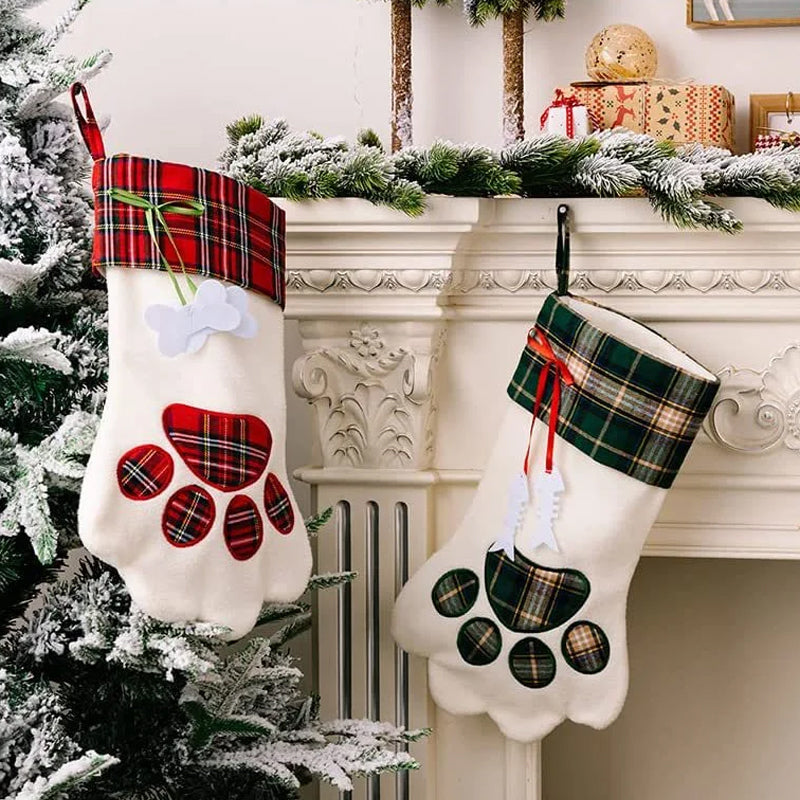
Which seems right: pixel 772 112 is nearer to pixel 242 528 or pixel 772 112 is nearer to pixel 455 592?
pixel 455 592

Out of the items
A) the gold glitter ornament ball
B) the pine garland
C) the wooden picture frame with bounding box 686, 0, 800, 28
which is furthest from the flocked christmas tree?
the wooden picture frame with bounding box 686, 0, 800, 28

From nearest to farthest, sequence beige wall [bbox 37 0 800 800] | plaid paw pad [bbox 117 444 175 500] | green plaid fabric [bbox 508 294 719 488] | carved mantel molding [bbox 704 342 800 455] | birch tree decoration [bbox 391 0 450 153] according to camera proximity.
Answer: plaid paw pad [bbox 117 444 175 500] < green plaid fabric [bbox 508 294 719 488] < carved mantel molding [bbox 704 342 800 455] < birch tree decoration [bbox 391 0 450 153] < beige wall [bbox 37 0 800 800]

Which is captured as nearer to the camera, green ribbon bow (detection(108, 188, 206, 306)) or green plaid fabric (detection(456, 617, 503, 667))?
green ribbon bow (detection(108, 188, 206, 306))

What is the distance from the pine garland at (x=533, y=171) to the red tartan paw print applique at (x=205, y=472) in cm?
31

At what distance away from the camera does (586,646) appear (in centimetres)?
128

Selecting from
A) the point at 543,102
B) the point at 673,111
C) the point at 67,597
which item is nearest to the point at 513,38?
the point at 543,102

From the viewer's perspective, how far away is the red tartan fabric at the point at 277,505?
108 centimetres

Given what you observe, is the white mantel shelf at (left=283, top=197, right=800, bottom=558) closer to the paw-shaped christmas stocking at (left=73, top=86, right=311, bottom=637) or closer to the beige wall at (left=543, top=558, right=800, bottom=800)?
the paw-shaped christmas stocking at (left=73, top=86, right=311, bottom=637)

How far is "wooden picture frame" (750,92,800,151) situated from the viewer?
146 cm

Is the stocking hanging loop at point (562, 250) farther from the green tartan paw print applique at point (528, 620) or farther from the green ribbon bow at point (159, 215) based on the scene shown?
→ the green ribbon bow at point (159, 215)

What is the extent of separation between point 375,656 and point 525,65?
806 mm

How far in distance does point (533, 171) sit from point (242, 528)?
506 millimetres

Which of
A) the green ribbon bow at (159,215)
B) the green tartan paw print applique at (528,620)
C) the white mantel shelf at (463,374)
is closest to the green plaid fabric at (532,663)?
the green tartan paw print applique at (528,620)

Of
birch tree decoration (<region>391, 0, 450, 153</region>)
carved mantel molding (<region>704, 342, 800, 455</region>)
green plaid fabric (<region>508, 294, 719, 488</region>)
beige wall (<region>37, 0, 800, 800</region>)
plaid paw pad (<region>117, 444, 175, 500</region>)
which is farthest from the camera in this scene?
beige wall (<region>37, 0, 800, 800</region>)
